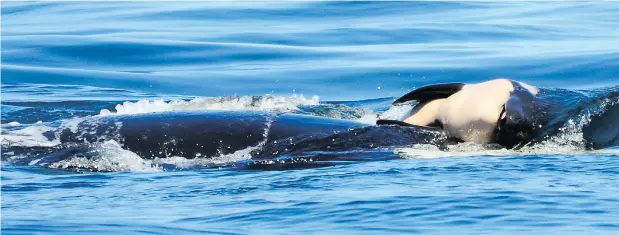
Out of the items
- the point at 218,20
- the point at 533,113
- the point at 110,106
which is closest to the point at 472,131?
the point at 533,113

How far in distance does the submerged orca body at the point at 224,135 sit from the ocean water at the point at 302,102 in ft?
0.45

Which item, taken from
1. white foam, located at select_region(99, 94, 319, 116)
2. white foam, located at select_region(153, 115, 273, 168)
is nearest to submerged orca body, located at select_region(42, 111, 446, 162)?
white foam, located at select_region(153, 115, 273, 168)

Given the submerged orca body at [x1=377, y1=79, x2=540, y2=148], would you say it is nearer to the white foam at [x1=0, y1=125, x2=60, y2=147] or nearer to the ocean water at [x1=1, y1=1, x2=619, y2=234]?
the ocean water at [x1=1, y1=1, x2=619, y2=234]

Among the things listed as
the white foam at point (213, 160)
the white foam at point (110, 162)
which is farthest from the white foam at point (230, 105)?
the white foam at point (110, 162)

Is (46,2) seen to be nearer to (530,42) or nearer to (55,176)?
(530,42)

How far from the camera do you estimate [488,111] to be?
8.16 m

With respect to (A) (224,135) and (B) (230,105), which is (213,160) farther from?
(B) (230,105)

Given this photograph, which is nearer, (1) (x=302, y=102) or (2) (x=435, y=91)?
(2) (x=435, y=91)

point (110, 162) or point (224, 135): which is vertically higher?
point (224, 135)

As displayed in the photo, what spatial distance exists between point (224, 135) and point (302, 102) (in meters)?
2.94

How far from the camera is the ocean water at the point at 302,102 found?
20.1 ft

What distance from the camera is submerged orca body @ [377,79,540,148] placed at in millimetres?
8141

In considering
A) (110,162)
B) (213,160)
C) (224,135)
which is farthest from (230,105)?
(110,162)

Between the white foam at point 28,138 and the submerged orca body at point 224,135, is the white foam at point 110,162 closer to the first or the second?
the submerged orca body at point 224,135
